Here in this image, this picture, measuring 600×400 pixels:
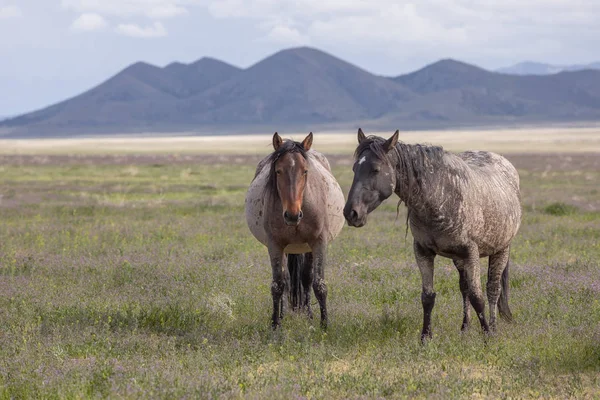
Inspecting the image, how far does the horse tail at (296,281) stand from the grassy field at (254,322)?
42cm

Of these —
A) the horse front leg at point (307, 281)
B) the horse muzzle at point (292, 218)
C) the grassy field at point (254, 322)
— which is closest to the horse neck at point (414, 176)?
the horse muzzle at point (292, 218)

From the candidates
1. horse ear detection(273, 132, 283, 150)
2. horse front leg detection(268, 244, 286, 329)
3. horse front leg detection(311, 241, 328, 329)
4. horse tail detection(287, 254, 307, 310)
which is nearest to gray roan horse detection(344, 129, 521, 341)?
horse ear detection(273, 132, 283, 150)

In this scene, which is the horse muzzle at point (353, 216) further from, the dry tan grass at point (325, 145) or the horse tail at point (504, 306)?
the dry tan grass at point (325, 145)

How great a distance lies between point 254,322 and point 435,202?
3.14 metres

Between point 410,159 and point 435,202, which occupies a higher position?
point 410,159

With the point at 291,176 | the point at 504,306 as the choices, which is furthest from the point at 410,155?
the point at 504,306

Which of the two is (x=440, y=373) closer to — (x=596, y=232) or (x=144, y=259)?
(x=144, y=259)

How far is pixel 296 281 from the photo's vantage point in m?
11.0

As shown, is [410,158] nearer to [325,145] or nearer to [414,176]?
[414,176]

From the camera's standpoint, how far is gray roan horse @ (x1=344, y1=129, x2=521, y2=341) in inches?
305

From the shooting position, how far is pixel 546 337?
8672 millimetres

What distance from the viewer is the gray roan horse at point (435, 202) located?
7.75m

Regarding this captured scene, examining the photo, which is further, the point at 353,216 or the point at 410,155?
the point at 410,155

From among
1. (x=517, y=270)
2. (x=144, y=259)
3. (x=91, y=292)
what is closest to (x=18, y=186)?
(x=144, y=259)
